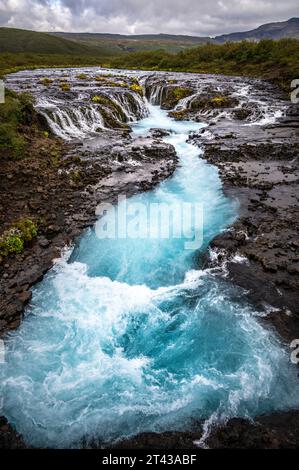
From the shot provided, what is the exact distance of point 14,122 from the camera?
20.5m

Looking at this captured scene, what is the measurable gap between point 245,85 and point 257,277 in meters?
39.8

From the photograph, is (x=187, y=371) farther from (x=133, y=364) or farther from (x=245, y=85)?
(x=245, y=85)

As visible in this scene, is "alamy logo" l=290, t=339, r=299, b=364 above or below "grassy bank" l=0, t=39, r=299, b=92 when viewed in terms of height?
below

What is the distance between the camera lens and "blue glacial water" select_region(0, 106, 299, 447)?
7316mm

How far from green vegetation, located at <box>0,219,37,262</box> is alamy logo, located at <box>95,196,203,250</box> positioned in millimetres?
2687

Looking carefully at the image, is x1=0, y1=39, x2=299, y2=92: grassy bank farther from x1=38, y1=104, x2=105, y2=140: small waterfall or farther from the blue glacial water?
the blue glacial water

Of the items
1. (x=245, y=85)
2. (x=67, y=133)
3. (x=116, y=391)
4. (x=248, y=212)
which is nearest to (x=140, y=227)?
(x=248, y=212)

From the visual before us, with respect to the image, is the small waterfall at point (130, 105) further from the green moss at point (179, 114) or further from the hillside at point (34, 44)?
the hillside at point (34, 44)

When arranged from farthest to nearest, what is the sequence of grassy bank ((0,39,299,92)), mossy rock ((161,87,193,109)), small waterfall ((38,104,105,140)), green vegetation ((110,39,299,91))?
grassy bank ((0,39,299,92)), green vegetation ((110,39,299,91)), mossy rock ((161,87,193,109)), small waterfall ((38,104,105,140))

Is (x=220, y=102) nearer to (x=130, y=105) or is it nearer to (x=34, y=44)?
(x=130, y=105)

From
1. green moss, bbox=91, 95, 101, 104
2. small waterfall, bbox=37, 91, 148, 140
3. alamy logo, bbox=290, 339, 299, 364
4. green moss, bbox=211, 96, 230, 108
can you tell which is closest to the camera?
alamy logo, bbox=290, 339, 299, 364

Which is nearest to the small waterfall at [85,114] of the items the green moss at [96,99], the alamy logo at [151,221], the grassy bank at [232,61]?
the green moss at [96,99]

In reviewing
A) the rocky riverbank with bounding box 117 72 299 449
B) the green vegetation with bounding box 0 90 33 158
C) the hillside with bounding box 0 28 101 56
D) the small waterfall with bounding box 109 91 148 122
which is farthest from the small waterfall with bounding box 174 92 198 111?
the hillside with bounding box 0 28 101 56

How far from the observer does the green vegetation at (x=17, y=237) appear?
11750 mm
